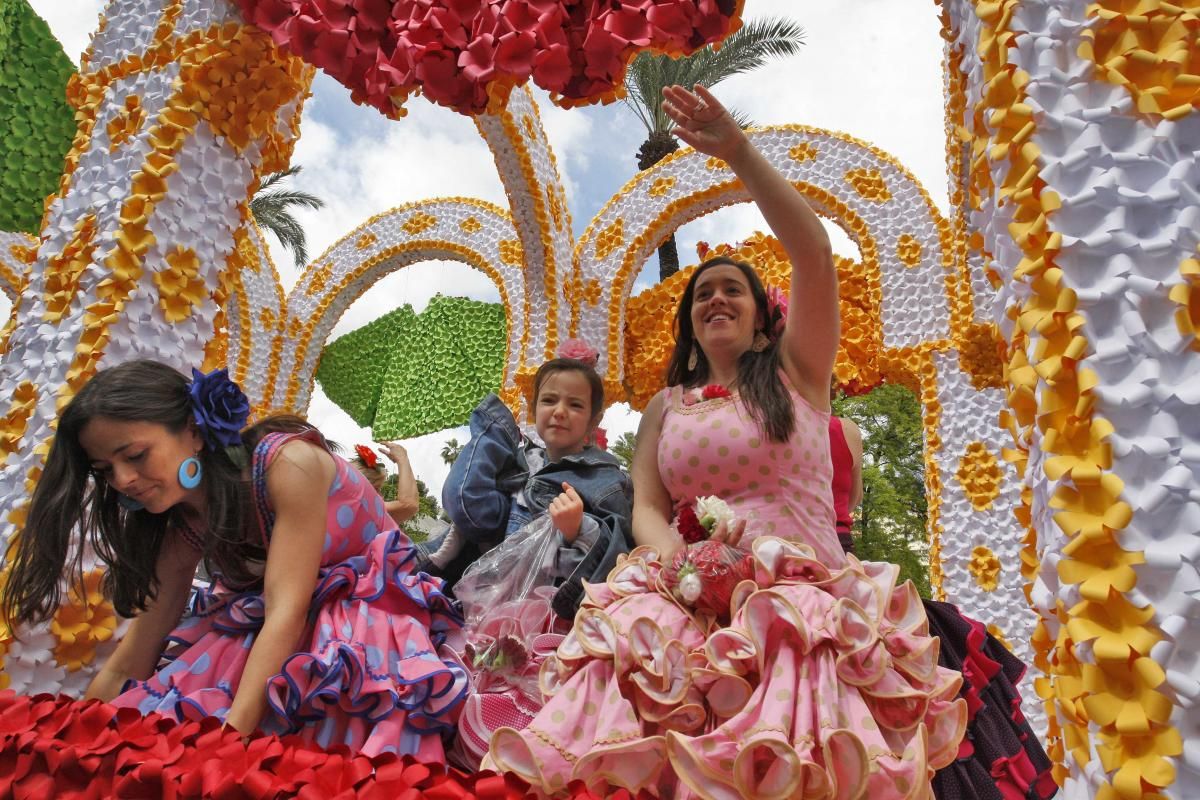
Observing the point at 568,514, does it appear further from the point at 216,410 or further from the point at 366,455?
the point at 366,455

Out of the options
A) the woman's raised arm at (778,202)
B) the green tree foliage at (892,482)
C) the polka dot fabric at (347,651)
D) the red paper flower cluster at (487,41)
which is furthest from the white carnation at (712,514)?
the green tree foliage at (892,482)

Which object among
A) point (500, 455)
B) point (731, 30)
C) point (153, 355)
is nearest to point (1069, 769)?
point (500, 455)

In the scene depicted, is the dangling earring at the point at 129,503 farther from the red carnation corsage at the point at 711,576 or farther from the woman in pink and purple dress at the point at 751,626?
the red carnation corsage at the point at 711,576

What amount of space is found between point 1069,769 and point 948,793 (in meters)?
0.45

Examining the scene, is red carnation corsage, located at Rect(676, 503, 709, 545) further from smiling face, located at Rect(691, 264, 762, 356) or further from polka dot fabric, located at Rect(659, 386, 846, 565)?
smiling face, located at Rect(691, 264, 762, 356)

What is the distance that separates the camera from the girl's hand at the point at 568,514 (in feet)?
5.39

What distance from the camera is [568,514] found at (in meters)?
1.65

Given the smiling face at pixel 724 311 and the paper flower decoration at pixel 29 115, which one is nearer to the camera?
the smiling face at pixel 724 311

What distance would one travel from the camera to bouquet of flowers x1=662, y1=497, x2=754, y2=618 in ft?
3.97

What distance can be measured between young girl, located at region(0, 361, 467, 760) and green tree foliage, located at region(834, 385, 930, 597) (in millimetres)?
9521

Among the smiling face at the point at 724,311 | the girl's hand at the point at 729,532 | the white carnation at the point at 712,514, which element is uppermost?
the smiling face at the point at 724,311

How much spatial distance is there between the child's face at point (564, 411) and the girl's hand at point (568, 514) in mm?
296

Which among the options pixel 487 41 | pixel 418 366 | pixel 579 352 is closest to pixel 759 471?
pixel 487 41

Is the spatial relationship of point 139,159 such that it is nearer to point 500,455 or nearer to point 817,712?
point 500,455
